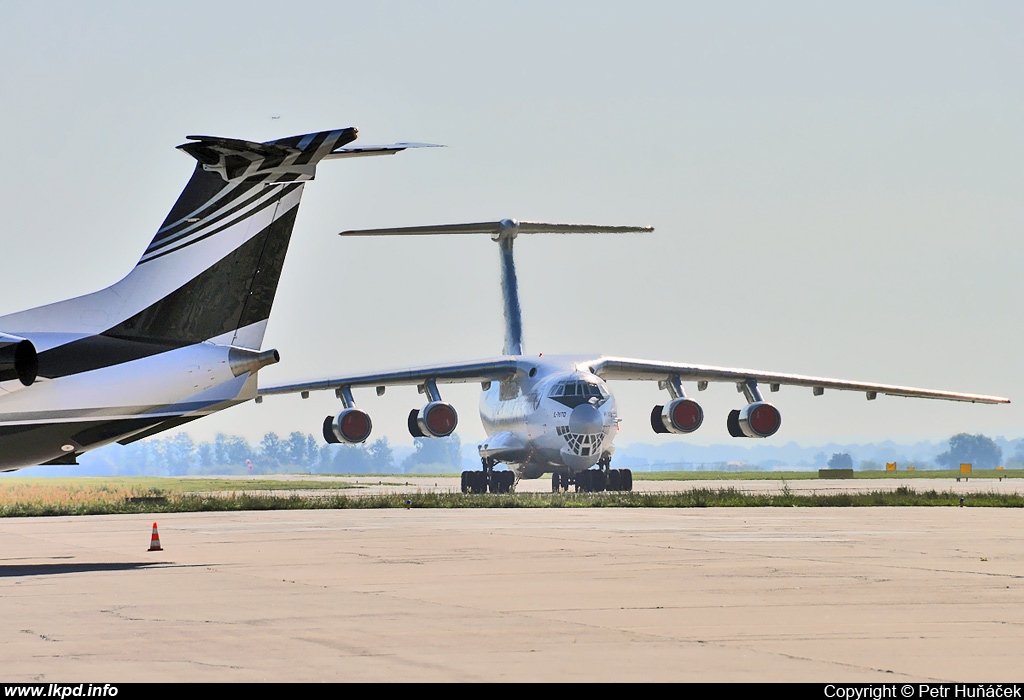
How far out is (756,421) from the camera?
39219 mm

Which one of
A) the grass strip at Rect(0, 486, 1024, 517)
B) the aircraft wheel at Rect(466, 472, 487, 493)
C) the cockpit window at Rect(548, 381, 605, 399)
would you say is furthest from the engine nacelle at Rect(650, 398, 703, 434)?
the aircraft wheel at Rect(466, 472, 487, 493)

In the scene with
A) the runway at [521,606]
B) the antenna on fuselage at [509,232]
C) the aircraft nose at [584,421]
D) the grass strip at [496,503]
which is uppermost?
the antenna on fuselage at [509,232]

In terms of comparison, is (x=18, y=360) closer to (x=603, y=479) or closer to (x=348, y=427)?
(x=348, y=427)

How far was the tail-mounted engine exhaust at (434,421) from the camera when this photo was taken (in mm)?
38594

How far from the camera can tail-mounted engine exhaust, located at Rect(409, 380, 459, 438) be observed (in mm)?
38594

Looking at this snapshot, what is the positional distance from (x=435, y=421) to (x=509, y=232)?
32.9 ft

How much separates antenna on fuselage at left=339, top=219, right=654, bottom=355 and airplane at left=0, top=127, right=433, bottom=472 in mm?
26508

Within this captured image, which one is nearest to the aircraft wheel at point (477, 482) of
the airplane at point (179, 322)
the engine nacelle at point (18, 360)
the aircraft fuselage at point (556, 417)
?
the aircraft fuselage at point (556, 417)

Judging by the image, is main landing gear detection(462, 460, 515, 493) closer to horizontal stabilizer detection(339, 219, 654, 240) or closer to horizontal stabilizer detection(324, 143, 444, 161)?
horizontal stabilizer detection(339, 219, 654, 240)

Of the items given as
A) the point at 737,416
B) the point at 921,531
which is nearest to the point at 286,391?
the point at 737,416

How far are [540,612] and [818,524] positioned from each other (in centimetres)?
1364

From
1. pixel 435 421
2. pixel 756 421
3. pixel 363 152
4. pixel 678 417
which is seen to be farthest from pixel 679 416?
pixel 363 152

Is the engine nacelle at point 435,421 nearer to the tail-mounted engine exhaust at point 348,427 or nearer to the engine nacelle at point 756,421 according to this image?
the tail-mounted engine exhaust at point 348,427

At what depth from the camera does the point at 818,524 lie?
22984mm
